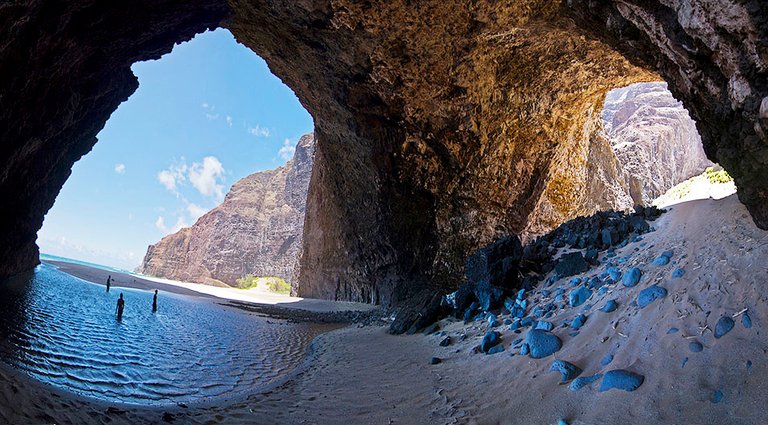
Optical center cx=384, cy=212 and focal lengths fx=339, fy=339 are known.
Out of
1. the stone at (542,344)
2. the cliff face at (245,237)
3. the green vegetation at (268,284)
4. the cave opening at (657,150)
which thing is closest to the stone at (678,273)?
the stone at (542,344)

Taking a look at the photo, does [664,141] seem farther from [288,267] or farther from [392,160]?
[288,267]

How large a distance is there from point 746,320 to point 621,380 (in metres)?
1.06

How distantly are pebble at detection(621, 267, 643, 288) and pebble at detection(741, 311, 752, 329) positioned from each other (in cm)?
159

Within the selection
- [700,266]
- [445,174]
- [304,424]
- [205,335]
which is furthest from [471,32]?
[205,335]

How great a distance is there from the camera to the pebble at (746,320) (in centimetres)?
269

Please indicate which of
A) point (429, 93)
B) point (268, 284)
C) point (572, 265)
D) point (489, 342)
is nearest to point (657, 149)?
point (429, 93)

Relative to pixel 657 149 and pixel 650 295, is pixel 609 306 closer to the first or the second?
pixel 650 295

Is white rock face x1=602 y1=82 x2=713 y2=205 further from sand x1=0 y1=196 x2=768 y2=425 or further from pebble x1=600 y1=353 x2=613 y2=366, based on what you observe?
pebble x1=600 y1=353 x2=613 y2=366

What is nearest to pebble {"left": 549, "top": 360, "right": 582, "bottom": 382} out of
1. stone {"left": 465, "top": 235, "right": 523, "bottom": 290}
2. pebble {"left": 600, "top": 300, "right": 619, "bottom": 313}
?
pebble {"left": 600, "top": 300, "right": 619, "bottom": 313}

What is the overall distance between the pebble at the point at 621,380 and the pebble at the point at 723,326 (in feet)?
2.29

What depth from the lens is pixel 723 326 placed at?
2.81 m

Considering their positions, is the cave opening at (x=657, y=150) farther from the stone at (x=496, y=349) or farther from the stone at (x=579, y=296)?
the stone at (x=496, y=349)

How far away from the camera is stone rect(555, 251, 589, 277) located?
620cm

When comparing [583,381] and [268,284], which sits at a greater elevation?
[583,381]
